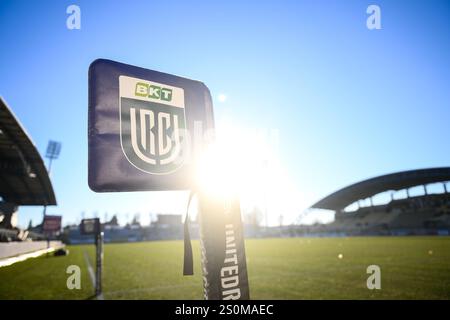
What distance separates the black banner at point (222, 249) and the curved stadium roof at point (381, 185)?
54.1m

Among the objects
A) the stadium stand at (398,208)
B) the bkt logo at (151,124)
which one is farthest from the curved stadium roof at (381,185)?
the bkt logo at (151,124)

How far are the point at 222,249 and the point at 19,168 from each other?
25.6 m

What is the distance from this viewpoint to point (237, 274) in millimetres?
1125

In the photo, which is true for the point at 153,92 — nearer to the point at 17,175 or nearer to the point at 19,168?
the point at 19,168

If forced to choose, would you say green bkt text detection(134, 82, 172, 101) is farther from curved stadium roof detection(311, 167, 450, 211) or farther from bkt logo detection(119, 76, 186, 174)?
curved stadium roof detection(311, 167, 450, 211)

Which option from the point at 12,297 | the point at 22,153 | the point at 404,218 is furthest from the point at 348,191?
the point at 12,297

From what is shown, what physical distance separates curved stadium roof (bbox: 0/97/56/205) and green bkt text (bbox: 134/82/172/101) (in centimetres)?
1477

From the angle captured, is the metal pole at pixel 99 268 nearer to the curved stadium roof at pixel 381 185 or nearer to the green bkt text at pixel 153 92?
the green bkt text at pixel 153 92

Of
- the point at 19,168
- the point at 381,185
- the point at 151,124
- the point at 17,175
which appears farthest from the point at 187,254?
the point at 381,185

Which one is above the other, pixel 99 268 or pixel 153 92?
pixel 153 92

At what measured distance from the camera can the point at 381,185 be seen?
51.2m
